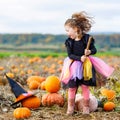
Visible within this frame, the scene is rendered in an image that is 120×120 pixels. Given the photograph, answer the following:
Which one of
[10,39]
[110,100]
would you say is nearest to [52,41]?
[10,39]

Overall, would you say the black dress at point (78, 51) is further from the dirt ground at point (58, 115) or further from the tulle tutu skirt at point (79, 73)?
the dirt ground at point (58, 115)

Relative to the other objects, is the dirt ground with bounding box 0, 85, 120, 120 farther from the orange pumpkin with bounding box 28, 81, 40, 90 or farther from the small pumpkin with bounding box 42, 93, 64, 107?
the orange pumpkin with bounding box 28, 81, 40, 90

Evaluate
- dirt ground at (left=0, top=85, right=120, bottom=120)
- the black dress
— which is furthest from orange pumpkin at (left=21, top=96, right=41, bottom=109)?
the black dress

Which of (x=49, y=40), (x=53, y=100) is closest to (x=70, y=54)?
(x=53, y=100)

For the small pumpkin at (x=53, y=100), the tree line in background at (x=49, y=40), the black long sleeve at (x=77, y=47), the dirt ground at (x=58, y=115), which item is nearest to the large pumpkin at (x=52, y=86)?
the small pumpkin at (x=53, y=100)

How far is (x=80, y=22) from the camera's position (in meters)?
5.65

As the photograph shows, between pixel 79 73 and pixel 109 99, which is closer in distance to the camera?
pixel 79 73

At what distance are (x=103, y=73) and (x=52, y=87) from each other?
0.82 metres

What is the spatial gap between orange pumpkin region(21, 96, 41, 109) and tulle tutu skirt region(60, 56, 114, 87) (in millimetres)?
507

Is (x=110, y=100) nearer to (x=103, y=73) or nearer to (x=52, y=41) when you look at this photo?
(x=103, y=73)

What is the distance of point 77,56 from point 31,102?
93cm

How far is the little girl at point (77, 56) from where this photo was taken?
5489mm

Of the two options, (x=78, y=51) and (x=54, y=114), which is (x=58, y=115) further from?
(x=78, y=51)

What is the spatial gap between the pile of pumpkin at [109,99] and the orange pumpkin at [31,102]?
2.87 ft
